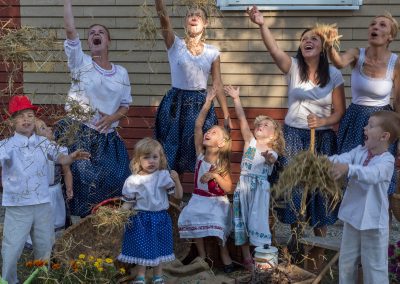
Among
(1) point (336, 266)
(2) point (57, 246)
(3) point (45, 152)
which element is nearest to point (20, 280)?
(2) point (57, 246)

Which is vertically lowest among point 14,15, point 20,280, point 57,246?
point 20,280

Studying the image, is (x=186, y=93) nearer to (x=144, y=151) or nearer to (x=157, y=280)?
(x=144, y=151)

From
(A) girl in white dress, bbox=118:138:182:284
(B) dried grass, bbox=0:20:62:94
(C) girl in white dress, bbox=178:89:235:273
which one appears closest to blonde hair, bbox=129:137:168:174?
A: (A) girl in white dress, bbox=118:138:182:284

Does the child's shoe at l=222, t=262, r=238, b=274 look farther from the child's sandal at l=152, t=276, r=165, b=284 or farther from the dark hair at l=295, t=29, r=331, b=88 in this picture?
the dark hair at l=295, t=29, r=331, b=88

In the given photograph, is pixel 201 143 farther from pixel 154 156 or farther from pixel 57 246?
pixel 57 246

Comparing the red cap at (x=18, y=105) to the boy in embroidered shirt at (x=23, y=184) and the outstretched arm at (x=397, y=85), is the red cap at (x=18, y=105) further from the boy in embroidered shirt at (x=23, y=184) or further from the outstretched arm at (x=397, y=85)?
the outstretched arm at (x=397, y=85)

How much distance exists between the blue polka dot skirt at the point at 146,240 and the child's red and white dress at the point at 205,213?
0.52 metres

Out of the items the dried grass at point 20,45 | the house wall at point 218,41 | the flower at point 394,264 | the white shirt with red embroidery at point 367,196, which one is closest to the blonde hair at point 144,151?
the dried grass at point 20,45

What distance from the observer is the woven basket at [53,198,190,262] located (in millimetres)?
4930

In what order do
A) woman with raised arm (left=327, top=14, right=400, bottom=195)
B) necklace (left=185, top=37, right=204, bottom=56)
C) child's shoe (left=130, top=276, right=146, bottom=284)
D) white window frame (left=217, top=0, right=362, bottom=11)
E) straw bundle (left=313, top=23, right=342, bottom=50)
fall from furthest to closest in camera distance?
1. white window frame (left=217, top=0, right=362, bottom=11)
2. necklace (left=185, top=37, right=204, bottom=56)
3. woman with raised arm (left=327, top=14, right=400, bottom=195)
4. straw bundle (left=313, top=23, right=342, bottom=50)
5. child's shoe (left=130, top=276, right=146, bottom=284)

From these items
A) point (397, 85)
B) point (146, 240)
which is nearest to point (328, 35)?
point (397, 85)

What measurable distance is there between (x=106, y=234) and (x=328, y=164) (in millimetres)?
1997

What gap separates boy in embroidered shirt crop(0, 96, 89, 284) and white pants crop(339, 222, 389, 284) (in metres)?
1.90

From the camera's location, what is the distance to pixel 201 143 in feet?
18.2
